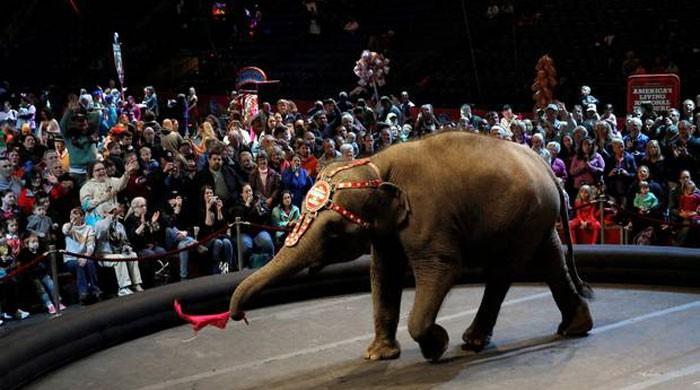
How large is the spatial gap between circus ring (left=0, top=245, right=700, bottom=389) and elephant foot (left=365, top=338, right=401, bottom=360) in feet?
0.27

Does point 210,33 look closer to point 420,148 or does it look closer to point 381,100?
point 381,100

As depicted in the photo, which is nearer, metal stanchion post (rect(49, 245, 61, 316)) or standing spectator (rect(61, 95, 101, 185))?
metal stanchion post (rect(49, 245, 61, 316))

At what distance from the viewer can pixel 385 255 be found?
8.69 m

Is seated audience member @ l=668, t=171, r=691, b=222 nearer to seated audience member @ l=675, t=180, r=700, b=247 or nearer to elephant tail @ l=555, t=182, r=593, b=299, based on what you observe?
seated audience member @ l=675, t=180, r=700, b=247

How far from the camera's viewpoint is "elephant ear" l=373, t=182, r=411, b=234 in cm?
820

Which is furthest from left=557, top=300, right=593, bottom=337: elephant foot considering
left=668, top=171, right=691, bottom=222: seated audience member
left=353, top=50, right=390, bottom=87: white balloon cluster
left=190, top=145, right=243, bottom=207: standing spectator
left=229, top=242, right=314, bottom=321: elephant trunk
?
left=353, top=50, right=390, bottom=87: white balloon cluster

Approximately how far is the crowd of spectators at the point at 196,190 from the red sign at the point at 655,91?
10.9 feet

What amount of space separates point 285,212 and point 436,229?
4531 mm

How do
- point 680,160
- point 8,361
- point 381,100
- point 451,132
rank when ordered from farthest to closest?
point 381,100 → point 680,160 → point 451,132 → point 8,361

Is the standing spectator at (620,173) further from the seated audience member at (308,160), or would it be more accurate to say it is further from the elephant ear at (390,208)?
the elephant ear at (390,208)

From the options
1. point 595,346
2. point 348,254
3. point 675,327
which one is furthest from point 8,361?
point 675,327

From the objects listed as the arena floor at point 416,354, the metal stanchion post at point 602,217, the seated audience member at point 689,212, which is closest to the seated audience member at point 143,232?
the arena floor at point 416,354

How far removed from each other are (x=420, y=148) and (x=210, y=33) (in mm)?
23809

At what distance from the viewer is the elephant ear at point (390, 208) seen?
8.20 m
